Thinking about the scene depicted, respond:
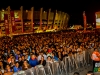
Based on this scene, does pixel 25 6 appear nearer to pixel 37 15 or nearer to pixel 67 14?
pixel 37 15

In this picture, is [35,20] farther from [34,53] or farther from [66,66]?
[66,66]

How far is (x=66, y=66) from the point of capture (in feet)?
40.9

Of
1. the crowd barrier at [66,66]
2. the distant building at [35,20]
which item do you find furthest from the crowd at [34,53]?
the distant building at [35,20]

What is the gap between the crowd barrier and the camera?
10.2 m

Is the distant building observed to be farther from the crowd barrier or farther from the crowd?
the crowd barrier

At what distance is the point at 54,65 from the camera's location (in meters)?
11.3

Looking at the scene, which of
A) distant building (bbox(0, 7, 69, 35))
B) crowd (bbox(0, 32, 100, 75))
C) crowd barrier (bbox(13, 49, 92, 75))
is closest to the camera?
crowd barrier (bbox(13, 49, 92, 75))

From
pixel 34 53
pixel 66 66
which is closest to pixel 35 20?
pixel 34 53

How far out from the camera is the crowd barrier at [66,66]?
10190mm

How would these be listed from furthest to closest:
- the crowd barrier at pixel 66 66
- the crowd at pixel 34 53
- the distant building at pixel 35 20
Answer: the distant building at pixel 35 20 → the crowd at pixel 34 53 → the crowd barrier at pixel 66 66

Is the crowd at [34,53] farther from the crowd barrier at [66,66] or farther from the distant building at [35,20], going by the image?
the distant building at [35,20]

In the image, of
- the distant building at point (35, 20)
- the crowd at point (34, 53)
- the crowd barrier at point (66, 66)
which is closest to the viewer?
the crowd barrier at point (66, 66)

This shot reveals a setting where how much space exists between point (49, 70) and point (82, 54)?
401 cm

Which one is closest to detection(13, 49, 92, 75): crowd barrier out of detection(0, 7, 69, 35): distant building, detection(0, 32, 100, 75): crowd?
detection(0, 32, 100, 75): crowd
